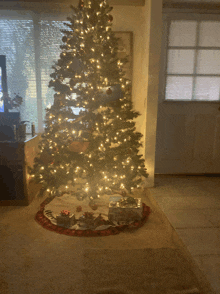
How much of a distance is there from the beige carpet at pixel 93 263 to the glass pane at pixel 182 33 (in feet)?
8.42

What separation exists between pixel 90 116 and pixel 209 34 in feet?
7.25

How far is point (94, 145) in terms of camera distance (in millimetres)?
2725

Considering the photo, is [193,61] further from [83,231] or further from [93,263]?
[93,263]

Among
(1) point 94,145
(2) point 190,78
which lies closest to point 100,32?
(1) point 94,145

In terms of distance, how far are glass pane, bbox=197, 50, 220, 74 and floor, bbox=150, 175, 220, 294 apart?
164 centimetres

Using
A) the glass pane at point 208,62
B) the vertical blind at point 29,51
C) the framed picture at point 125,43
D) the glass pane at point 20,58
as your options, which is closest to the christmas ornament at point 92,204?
the vertical blind at point 29,51

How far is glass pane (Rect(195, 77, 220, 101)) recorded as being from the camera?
3494 millimetres

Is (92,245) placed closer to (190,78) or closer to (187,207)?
(187,207)

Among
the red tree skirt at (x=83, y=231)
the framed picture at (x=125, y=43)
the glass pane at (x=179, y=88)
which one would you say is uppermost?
the framed picture at (x=125, y=43)

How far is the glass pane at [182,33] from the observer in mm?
3359

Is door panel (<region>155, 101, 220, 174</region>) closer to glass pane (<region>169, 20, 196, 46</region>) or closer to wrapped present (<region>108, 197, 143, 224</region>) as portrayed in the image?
glass pane (<region>169, 20, 196, 46</region>)

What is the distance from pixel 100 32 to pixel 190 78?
1.59 m

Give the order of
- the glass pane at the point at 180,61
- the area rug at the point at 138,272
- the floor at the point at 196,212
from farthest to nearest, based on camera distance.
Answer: the glass pane at the point at 180,61 < the floor at the point at 196,212 < the area rug at the point at 138,272

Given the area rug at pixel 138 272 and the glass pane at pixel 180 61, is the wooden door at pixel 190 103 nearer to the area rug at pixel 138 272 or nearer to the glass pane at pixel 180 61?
the glass pane at pixel 180 61
